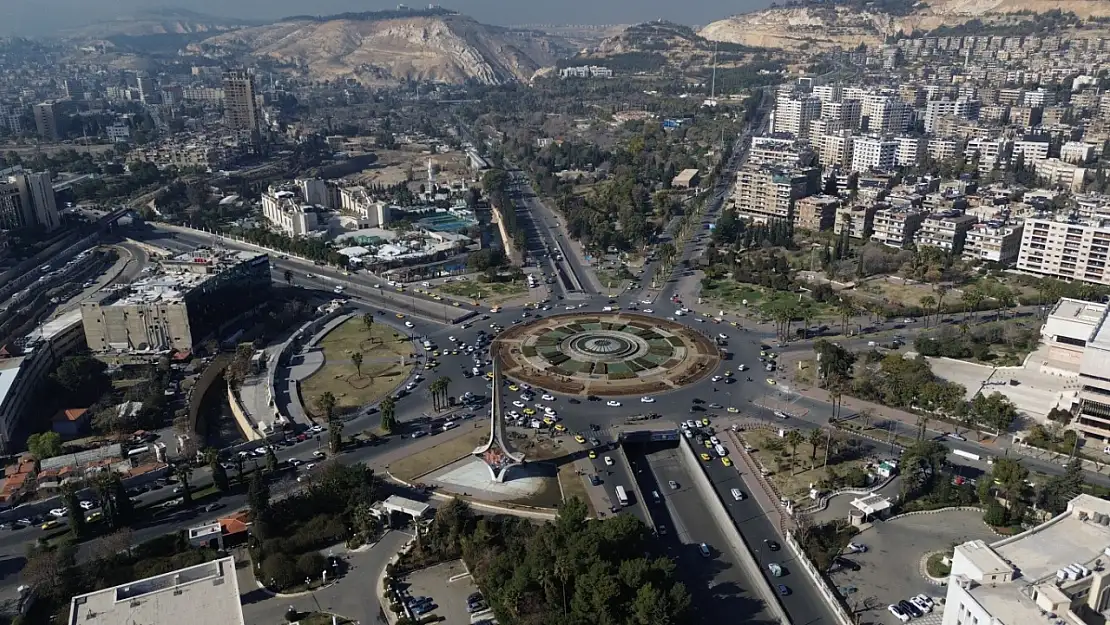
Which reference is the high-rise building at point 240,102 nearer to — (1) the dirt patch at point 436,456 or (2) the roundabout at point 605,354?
(2) the roundabout at point 605,354

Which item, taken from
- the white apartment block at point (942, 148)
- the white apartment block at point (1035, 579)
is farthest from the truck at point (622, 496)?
the white apartment block at point (942, 148)

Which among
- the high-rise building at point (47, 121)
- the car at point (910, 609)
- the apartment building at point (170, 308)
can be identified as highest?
the high-rise building at point (47, 121)

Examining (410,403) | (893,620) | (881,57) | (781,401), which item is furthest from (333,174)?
(881,57)

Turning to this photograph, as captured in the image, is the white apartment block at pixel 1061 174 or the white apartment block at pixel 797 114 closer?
the white apartment block at pixel 1061 174

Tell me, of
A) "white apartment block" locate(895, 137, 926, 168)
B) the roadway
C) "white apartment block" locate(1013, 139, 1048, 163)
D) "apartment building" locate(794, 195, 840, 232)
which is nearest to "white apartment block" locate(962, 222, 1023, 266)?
"apartment building" locate(794, 195, 840, 232)

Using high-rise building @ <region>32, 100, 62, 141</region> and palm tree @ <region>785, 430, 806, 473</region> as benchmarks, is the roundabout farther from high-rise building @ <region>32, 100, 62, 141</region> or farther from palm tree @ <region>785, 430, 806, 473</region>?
high-rise building @ <region>32, 100, 62, 141</region>

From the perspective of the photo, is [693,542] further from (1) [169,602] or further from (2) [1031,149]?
(2) [1031,149]
